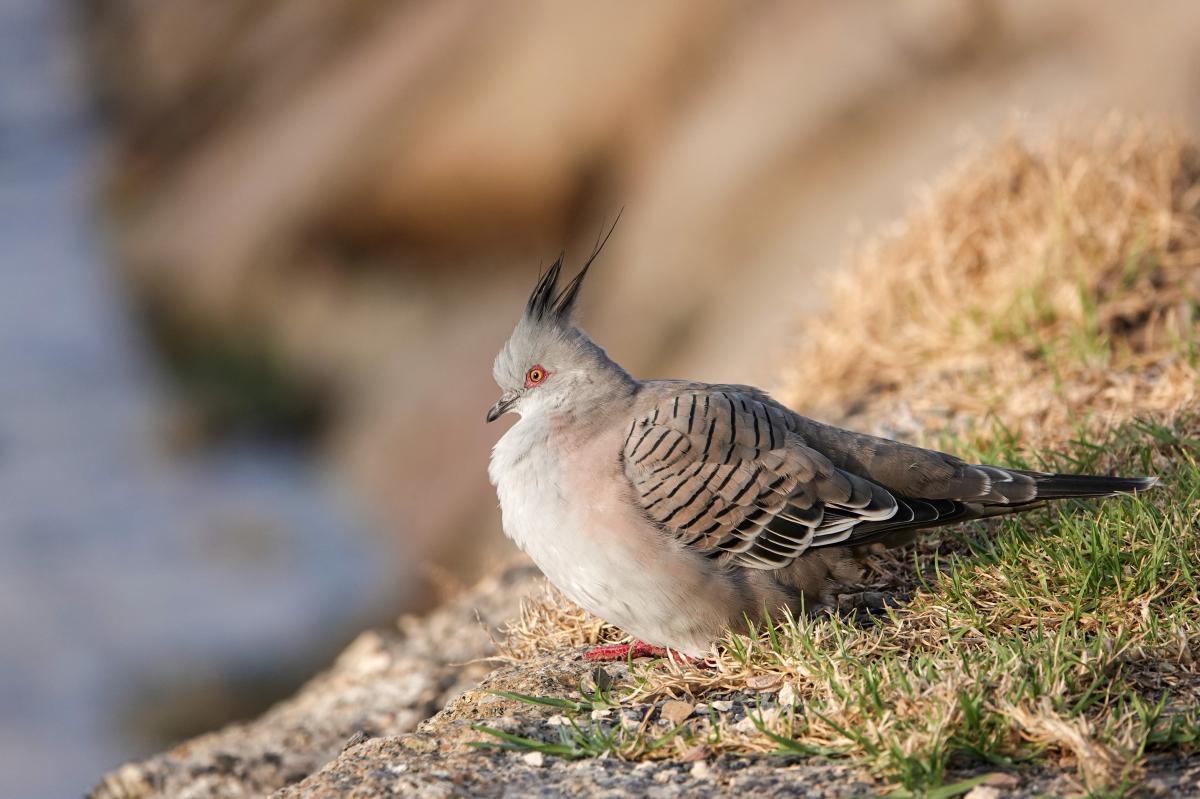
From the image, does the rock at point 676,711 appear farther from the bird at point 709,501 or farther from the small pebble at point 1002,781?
the small pebble at point 1002,781

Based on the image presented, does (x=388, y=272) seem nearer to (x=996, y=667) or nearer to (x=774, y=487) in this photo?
(x=774, y=487)

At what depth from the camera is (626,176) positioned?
11.7 m

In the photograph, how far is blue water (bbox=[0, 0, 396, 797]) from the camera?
383 inches

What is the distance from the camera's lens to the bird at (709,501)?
3473 mm

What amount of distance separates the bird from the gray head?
4cm

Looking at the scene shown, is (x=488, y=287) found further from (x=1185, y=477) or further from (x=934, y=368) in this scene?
(x=1185, y=477)

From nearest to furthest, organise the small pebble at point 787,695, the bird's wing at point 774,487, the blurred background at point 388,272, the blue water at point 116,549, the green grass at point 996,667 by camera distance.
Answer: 1. the green grass at point 996,667
2. the small pebble at point 787,695
3. the bird's wing at point 774,487
4. the blurred background at point 388,272
5. the blue water at point 116,549

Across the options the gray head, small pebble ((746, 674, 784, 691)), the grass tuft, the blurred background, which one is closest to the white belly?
the grass tuft

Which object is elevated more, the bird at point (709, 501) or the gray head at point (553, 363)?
the gray head at point (553, 363)

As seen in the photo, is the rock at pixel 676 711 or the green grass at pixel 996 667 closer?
the green grass at pixel 996 667

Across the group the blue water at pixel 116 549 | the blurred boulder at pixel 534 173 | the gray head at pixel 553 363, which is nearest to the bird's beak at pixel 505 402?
the gray head at pixel 553 363

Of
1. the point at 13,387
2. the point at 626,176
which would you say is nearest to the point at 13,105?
the point at 13,387

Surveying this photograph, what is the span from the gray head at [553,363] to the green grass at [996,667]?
953 millimetres

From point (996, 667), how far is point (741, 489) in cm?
93
